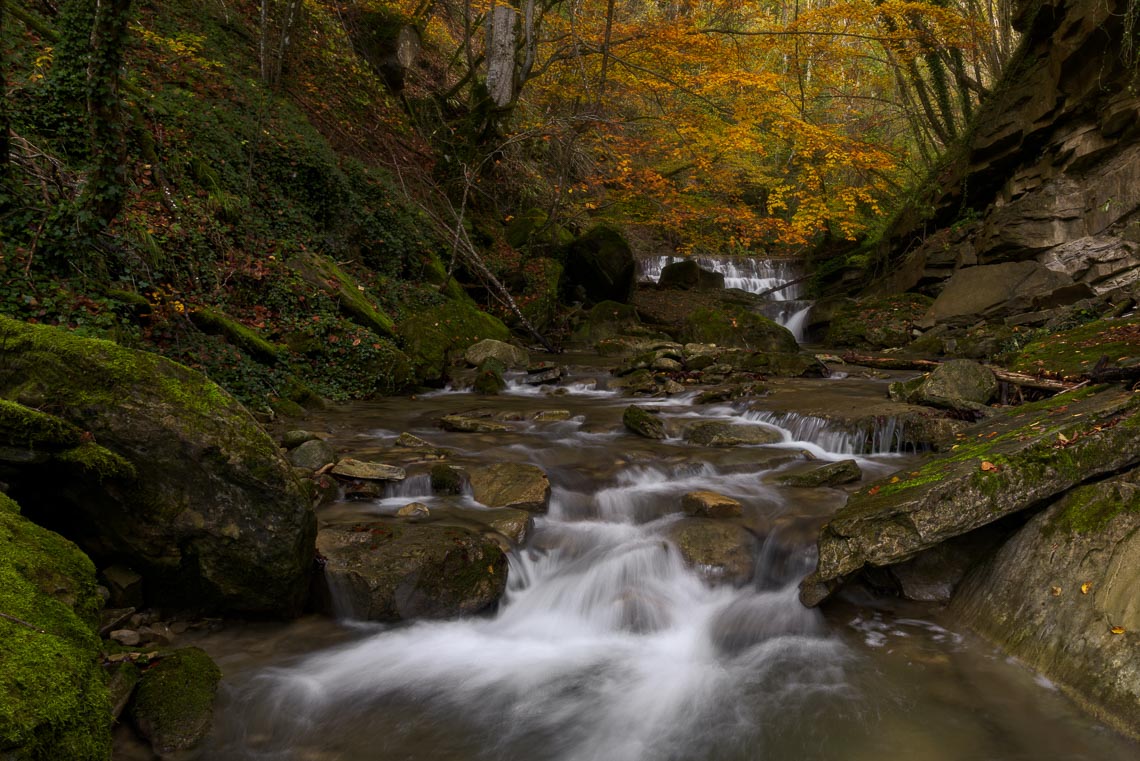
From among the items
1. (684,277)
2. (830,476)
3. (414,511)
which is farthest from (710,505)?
(684,277)

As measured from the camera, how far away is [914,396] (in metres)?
7.75

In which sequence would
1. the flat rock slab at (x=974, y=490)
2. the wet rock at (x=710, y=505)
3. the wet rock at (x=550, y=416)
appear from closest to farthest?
1. the flat rock slab at (x=974, y=490)
2. the wet rock at (x=710, y=505)
3. the wet rock at (x=550, y=416)

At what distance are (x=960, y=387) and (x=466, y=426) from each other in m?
5.93

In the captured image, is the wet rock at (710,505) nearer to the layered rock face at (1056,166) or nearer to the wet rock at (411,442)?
the wet rock at (411,442)

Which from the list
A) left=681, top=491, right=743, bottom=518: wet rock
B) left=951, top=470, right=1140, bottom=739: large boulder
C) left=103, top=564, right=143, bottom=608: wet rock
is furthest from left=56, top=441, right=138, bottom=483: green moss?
left=951, top=470, right=1140, bottom=739: large boulder

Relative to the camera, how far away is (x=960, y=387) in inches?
284

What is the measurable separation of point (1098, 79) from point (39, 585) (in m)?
15.6

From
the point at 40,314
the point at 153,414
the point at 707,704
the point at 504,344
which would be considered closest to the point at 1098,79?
the point at 504,344

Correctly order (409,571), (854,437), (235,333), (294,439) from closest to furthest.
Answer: (409,571) < (294,439) < (854,437) < (235,333)

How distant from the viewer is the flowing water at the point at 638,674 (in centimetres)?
312

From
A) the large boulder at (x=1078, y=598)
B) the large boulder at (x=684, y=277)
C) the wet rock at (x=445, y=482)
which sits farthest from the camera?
the large boulder at (x=684, y=277)

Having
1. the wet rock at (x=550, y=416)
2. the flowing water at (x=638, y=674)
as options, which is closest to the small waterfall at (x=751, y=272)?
the wet rock at (x=550, y=416)

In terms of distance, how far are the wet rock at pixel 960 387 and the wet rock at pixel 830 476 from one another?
196 centimetres

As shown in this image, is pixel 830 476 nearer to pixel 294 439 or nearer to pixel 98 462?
pixel 294 439
